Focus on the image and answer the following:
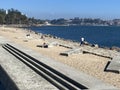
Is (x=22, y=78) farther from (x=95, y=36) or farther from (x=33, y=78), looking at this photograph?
(x=95, y=36)

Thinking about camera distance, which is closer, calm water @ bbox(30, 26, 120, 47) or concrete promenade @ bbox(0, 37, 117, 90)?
concrete promenade @ bbox(0, 37, 117, 90)

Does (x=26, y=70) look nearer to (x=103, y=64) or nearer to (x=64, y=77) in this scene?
(x=64, y=77)

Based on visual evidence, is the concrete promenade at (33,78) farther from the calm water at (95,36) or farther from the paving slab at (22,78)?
the calm water at (95,36)

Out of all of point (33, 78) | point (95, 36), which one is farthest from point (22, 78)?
point (95, 36)

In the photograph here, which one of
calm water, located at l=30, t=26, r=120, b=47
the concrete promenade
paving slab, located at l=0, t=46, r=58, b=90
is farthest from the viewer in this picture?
calm water, located at l=30, t=26, r=120, b=47

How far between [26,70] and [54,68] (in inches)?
43.9

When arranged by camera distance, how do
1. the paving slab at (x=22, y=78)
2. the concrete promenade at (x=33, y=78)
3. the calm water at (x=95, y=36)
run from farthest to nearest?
the calm water at (x=95, y=36) → the paving slab at (x=22, y=78) → the concrete promenade at (x=33, y=78)

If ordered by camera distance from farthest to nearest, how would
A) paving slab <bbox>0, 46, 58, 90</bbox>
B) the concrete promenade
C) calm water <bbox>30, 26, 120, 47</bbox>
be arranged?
calm water <bbox>30, 26, 120, 47</bbox> < paving slab <bbox>0, 46, 58, 90</bbox> < the concrete promenade

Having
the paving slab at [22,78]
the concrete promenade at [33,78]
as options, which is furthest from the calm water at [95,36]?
the concrete promenade at [33,78]

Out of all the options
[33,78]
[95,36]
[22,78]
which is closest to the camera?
[22,78]

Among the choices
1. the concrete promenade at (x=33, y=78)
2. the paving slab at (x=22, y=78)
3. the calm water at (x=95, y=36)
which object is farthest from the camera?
the calm water at (x=95, y=36)

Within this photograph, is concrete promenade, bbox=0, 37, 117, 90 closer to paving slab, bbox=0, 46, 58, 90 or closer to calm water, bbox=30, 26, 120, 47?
paving slab, bbox=0, 46, 58, 90

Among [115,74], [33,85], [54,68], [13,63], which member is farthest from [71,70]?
[13,63]

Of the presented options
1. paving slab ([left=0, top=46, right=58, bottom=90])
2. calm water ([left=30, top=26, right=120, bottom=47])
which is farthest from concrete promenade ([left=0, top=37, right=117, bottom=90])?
calm water ([left=30, top=26, right=120, bottom=47])
